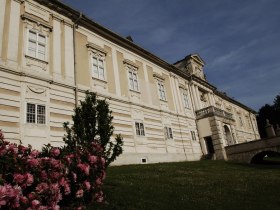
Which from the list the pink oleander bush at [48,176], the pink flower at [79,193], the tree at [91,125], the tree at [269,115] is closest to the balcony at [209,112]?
the tree at [91,125]

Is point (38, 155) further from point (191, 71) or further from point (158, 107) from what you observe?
point (191, 71)

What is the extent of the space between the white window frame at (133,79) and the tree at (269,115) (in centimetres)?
5251

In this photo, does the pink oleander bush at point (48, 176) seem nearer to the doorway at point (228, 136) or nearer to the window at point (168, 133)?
the window at point (168, 133)

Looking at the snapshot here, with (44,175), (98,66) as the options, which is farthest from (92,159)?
(98,66)

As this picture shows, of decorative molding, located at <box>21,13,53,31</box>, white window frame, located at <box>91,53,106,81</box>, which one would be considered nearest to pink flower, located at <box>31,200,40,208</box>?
decorative molding, located at <box>21,13,53,31</box>

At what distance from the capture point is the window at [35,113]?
15.1m

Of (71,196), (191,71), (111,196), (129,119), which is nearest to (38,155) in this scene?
(71,196)

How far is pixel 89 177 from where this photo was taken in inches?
277

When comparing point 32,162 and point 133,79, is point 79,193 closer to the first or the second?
point 32,162

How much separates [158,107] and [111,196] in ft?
57.6

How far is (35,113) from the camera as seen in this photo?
15367 mm

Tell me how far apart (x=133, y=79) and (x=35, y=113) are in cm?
1131

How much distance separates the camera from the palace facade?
49.9ft

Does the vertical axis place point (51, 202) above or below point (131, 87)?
below
